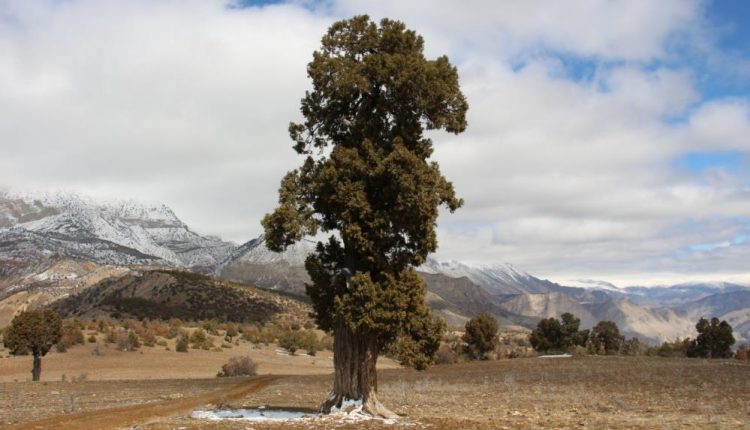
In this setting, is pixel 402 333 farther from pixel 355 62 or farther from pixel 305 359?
pixel 305 359

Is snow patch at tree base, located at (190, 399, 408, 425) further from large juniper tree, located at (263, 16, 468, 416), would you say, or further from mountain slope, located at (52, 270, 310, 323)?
mountain slope, located at (52, 270, 310, 323)

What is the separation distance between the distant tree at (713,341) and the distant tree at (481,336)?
24079 millimetres

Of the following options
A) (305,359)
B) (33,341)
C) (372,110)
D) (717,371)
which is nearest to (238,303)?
(305,359)

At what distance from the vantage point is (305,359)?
231 ft

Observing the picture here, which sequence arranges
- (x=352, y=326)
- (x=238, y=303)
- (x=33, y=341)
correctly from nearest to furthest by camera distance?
(x=352, y=326) < (x=33, y=341) < (x=238, y=303)

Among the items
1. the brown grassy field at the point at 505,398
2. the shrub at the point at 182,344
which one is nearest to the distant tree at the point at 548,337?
the brown grassy field at the point at 505,398

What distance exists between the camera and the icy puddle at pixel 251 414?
62.9 feet

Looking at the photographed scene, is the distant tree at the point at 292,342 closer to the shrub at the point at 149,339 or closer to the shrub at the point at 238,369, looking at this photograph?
the shrub at the point at 149,339

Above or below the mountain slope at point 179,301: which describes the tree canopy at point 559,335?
below

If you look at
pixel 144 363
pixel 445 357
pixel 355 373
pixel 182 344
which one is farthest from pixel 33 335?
pixel 445 357

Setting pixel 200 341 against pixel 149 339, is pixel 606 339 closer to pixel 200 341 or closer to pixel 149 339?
pixel 200 341

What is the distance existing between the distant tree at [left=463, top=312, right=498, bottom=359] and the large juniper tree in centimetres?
5112

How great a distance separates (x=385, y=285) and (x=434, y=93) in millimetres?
6116

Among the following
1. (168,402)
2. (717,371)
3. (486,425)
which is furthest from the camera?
(717,371)
